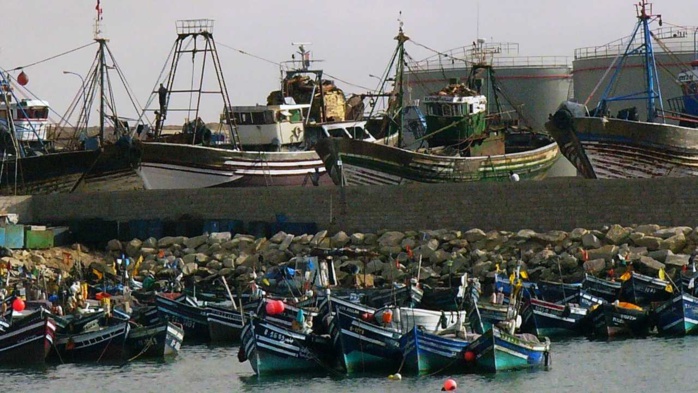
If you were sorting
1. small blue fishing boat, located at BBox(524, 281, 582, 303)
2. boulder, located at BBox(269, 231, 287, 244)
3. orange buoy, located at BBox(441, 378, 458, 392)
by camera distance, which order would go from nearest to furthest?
orange buoy, located at BBox(441, 378, 458, 392) → small blue fishing boat, located at BBox(524, 281, 582, 303) → boulder, located at BBox(269, 231, 287, 244)

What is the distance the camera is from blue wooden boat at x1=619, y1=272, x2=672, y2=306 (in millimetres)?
39384

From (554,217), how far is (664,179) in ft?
10.0

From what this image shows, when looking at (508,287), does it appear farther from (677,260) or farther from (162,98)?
(162,98)

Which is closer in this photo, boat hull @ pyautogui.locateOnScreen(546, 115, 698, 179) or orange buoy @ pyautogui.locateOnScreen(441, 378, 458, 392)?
orange buoy @ pyautogui.locateOnScreen(441, 378, 458, 392)

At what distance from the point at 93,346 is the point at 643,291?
11867 millimetres

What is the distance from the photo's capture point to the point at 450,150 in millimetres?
56719

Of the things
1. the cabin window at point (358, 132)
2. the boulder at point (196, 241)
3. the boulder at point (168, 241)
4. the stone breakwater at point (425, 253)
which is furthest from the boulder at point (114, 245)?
the cabin window at point (358, 132)

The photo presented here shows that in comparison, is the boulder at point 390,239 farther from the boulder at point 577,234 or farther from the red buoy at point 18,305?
the red buoy at point 18,305

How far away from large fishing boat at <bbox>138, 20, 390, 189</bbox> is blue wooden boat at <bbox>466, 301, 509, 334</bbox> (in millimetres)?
20234

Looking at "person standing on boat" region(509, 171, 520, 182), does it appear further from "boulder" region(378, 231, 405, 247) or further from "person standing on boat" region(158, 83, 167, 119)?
"person standing on boat" region(158, 83, 167, 119)

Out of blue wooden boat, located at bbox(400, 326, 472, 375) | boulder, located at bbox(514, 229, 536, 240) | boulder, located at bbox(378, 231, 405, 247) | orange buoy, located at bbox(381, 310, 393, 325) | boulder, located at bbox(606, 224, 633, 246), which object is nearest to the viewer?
blue wooden boat, located at bbox(400, 326, 472, 375)

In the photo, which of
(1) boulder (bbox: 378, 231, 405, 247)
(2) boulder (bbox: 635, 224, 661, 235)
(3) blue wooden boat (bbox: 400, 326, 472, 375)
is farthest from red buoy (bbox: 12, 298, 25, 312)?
(2) boulder (bbox: 635, 224, 661, 235)

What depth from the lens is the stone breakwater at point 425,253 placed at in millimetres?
44438

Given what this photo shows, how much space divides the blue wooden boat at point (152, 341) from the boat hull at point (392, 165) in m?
17.5
